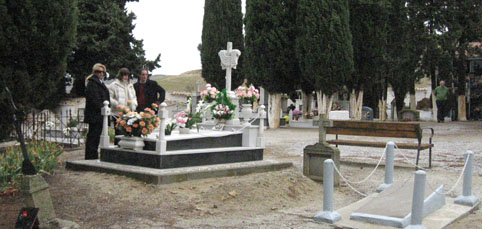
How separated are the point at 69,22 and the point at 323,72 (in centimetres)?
1565

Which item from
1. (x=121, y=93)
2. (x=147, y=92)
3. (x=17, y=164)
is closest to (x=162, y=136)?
(x=121, y=93)

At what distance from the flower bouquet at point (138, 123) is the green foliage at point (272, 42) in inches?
530

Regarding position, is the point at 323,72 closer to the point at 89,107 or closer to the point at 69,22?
the point at 89,107

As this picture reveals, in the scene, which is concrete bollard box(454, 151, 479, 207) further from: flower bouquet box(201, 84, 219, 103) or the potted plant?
flower bouquet box(201, 84, 219, 103)

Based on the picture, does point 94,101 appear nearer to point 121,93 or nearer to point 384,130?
point 121,93

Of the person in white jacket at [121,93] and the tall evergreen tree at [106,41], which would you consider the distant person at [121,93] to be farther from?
the tall evergreen tree at [106,41]

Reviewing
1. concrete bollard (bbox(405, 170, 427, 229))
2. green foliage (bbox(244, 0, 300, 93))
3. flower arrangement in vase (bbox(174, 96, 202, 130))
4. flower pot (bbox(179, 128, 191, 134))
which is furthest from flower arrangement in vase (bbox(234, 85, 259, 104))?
green foliage (bbox(244, 0, 300, 93))

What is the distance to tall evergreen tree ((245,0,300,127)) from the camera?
68.5 ft

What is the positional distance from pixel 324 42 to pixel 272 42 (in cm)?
228

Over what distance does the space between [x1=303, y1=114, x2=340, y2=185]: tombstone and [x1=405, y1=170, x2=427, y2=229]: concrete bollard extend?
2938 mm

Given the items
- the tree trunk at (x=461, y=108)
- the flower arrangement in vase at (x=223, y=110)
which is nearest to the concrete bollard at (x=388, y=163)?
the flower arrangement in vase at (x=223, y=110)

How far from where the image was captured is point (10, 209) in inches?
225

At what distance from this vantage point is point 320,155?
841cm

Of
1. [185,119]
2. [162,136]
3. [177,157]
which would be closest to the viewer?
[162,136]
